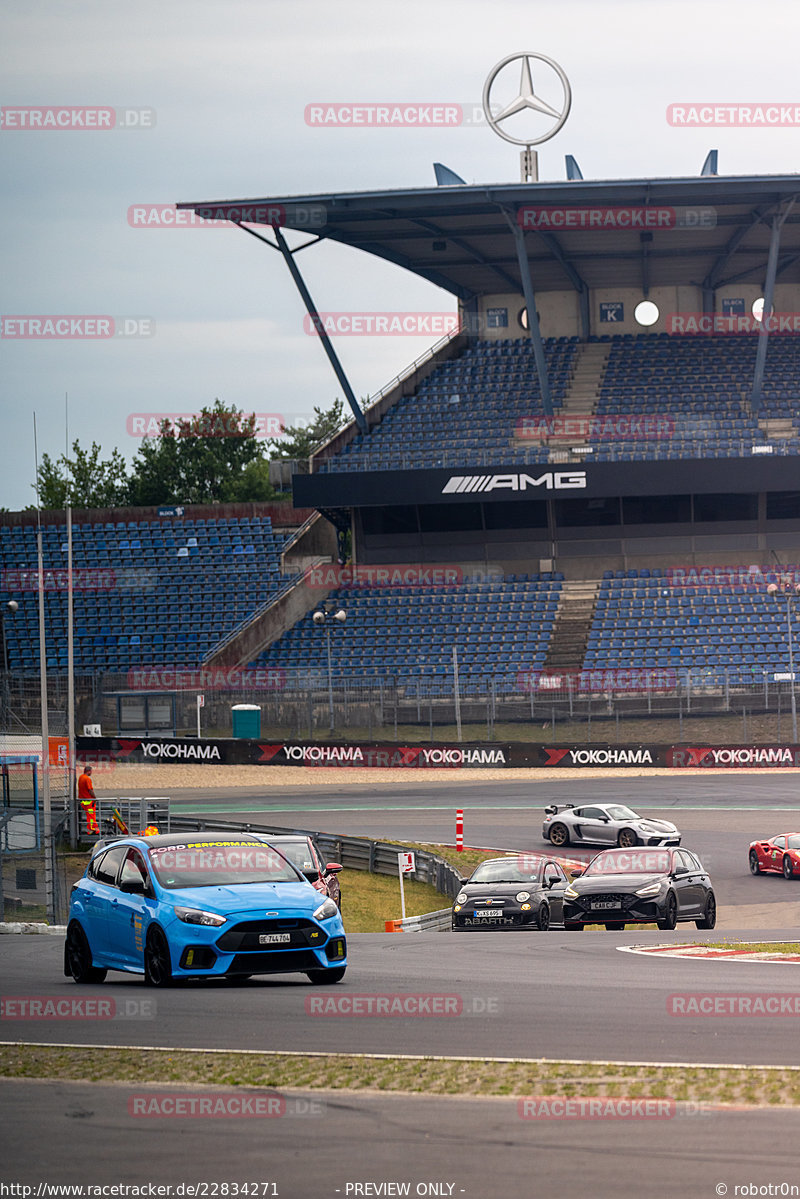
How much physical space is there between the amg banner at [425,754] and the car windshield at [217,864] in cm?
3101

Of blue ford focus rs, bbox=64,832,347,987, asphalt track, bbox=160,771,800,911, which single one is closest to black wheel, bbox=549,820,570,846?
asphalt track, bbox=160,771,800,911

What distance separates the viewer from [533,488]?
54.9 m

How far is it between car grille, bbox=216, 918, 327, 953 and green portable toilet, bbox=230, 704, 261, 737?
35819 millimetres

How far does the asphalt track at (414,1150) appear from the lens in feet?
20.3

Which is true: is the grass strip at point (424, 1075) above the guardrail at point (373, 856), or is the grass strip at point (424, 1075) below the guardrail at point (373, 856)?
above

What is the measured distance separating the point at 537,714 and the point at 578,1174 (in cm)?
3950

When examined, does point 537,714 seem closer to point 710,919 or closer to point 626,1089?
point 710,919

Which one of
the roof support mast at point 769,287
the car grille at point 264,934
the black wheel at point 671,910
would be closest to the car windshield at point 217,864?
the car grille at point 264,934

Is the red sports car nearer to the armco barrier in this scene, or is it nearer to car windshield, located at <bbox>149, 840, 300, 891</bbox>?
the armco barrier

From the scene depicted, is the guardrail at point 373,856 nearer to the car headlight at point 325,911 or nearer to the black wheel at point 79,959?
the black wheel at point 79,959

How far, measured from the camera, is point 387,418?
2418 inches

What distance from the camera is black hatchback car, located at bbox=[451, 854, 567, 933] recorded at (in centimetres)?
2022

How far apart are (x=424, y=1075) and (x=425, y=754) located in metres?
37.0

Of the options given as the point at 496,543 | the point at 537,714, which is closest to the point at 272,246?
the point at 496,543
